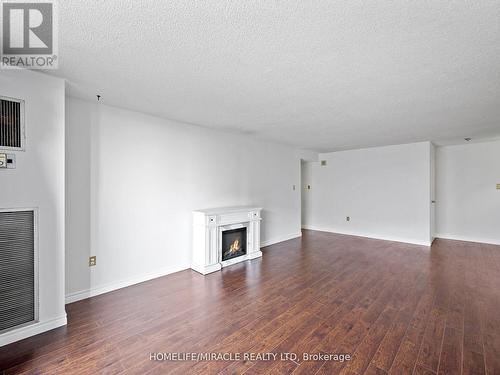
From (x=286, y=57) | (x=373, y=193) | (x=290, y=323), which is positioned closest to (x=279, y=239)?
(x=373, y=193)

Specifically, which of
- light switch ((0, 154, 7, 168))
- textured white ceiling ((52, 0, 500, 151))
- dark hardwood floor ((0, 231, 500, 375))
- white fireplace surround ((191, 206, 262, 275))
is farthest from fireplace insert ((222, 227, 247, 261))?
light switch ((0, 154, 7, 168))

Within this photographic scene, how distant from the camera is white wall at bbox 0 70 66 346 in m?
2.00

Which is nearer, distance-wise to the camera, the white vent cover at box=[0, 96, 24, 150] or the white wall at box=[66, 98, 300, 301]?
the white vent cover at box=[0, 96, 24, 150]

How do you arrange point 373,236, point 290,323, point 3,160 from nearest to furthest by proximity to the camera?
point 3,160 < point 290,323 < point 373,236

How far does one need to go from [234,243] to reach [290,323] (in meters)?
1.97

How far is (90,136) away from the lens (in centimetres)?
283

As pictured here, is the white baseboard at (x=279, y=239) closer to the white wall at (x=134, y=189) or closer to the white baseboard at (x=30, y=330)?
the white wall at (x=134, y=189)

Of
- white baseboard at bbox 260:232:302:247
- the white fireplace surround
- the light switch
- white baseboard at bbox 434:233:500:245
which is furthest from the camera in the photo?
white baseboard at bbox 434:233:500:245

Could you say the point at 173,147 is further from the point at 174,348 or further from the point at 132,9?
the point at 174,348

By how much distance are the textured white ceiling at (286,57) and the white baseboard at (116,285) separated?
230cm

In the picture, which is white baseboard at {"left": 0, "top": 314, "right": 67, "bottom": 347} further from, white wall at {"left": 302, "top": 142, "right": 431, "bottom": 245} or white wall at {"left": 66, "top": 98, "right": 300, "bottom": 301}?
white wall at {"left": 302, "top": 142, "right": 431, "bottom": 245}

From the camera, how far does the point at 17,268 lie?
6.66 ft

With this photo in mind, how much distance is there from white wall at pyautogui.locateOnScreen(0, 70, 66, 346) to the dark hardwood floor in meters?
0.30

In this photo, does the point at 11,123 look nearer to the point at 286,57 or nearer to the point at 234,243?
the point at 286,57
